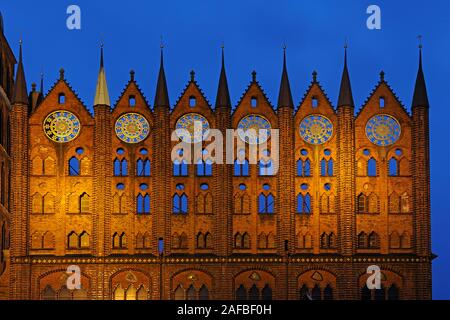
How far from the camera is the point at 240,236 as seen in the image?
6125 centimetres

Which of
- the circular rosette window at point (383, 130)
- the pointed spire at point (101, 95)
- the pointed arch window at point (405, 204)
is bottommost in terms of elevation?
the pointed arch window at point (405, 204)

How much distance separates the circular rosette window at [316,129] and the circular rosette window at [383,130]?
6.22 ft

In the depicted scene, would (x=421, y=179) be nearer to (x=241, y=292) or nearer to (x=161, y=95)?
(x=241, y=292)

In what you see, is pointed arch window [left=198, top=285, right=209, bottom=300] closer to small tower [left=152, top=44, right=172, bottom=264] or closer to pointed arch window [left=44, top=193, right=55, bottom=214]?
small tower [left=152, top=44, right=172, bottom=264]

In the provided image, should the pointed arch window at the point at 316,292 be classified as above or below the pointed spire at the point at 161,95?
below

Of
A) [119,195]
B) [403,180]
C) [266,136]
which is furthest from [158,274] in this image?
[403,180]

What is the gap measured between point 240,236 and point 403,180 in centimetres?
809

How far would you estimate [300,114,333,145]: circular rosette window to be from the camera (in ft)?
204

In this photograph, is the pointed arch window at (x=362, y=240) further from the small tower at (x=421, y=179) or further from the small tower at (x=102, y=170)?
the small tower at (x=102, y=170)

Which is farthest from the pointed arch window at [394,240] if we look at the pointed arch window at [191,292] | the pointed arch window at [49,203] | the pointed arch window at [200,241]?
the pointed arch window at [49,203]

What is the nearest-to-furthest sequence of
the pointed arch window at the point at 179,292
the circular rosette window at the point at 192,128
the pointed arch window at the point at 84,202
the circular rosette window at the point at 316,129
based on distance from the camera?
1. the pointed arch window at the point at 179,292
2. the pointed arch window at the point at 84,202
3. the circular rosette window at the point at 316,129
4. the circular rosette window at the point at 192,128

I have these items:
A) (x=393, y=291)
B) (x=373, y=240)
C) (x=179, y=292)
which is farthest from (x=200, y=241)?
(x=393, y=291)

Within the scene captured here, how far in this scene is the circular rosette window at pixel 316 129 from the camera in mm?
62062

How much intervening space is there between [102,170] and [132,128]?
2.52 metres
